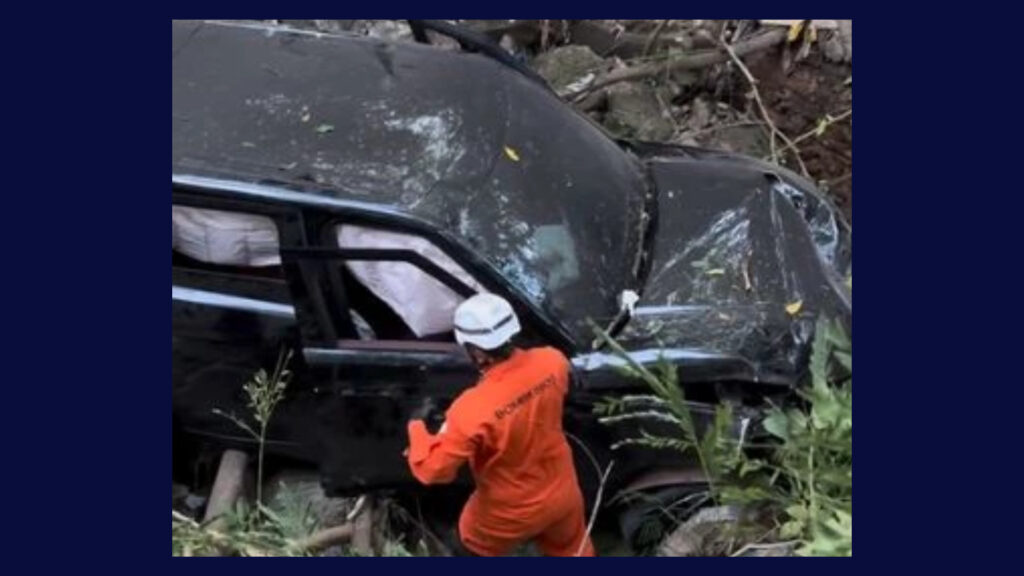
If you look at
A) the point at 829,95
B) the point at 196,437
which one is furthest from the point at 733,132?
the point at 196,437

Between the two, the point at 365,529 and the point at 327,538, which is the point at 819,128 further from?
the point at 327,538

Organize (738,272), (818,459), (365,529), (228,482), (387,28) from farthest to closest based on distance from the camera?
(387,28), (228,482), (738,272), (365,529), (818,459)

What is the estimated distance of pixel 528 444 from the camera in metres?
4.32

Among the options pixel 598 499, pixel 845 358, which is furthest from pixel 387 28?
pixel 845 358

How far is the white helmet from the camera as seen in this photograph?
4.14 metres

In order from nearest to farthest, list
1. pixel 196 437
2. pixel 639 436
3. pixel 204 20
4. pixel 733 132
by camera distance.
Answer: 1. pixel 639 436
2. pixel 196 437
3. pixel 204 20
4. pixel 733 132

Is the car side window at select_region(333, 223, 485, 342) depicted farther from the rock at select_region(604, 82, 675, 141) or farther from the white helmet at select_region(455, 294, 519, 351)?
the rock at select_region(604, 82, 675, 141)

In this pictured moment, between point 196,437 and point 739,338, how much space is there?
211cm

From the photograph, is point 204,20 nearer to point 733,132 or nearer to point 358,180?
point 358,180

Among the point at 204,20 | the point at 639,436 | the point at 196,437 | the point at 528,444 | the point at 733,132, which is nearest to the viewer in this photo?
the point at 528,444

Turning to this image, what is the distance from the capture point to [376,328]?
4738mm

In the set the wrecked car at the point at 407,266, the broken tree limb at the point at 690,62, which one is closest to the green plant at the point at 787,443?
the wrecked car at the point at 407,266

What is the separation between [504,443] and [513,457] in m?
0.11

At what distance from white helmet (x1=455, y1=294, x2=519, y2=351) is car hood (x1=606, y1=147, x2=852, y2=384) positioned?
67 cm
